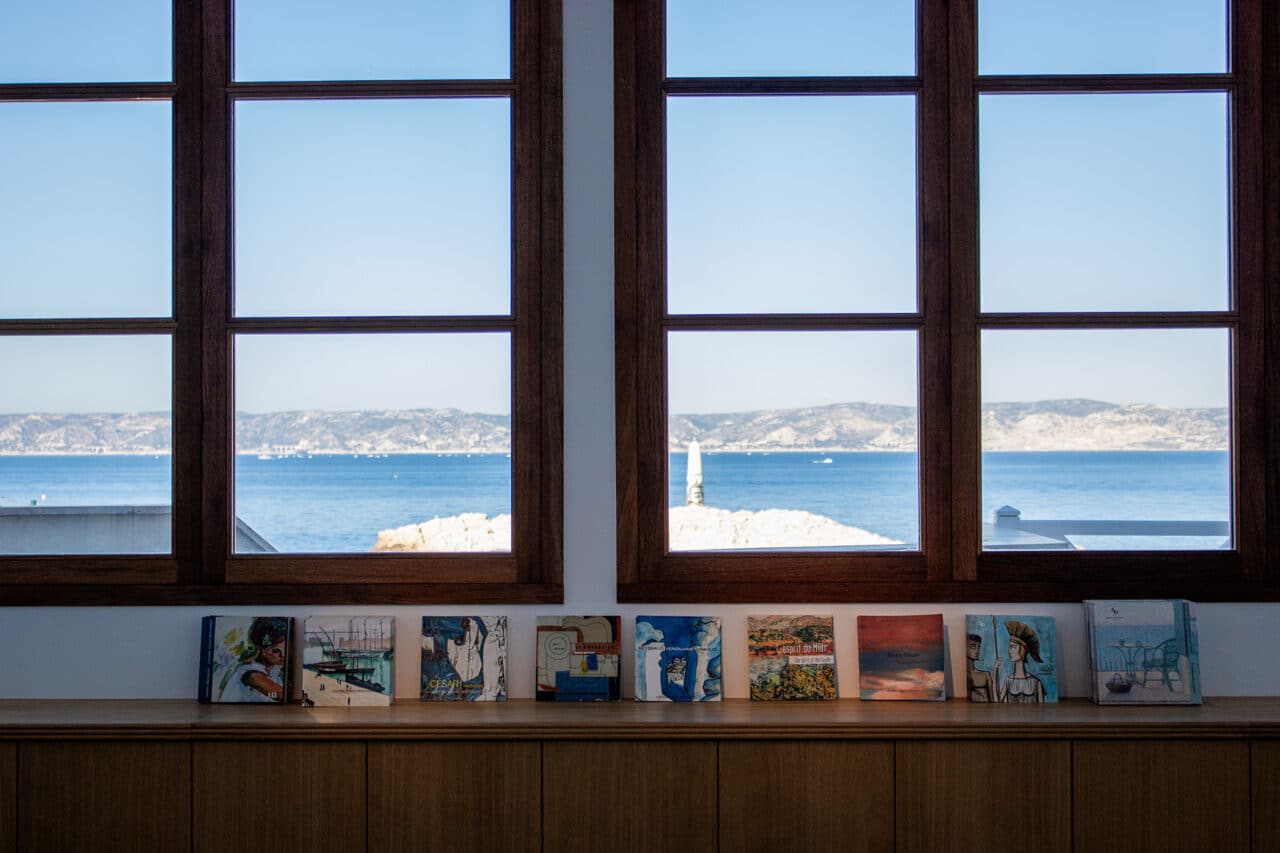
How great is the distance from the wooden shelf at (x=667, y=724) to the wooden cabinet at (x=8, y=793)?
5cm

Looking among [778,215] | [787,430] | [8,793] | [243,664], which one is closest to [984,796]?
[787,430]

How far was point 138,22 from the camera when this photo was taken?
296 centimetres

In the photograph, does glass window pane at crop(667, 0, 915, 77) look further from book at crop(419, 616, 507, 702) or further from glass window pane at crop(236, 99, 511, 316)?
book at crop(419, 616, 507, 702)

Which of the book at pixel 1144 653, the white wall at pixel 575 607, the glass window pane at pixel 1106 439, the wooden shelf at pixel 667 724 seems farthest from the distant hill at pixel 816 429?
the wooden shelf at pixel 667 724

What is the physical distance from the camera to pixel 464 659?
9.18 feet

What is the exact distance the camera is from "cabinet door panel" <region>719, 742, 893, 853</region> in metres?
2.51

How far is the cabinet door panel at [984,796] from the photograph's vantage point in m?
2.50

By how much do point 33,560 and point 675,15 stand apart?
8.32 ft

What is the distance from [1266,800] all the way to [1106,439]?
1031 mm

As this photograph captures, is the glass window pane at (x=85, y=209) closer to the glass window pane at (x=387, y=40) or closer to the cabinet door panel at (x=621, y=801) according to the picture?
the glass window pane at (x=387, y=40)

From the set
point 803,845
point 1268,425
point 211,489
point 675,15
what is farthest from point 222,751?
point 1268,425

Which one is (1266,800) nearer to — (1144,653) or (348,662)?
(1144,653)

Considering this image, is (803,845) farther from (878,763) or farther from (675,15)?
(675,15)

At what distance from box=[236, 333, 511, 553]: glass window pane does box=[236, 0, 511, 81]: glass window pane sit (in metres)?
0.80
